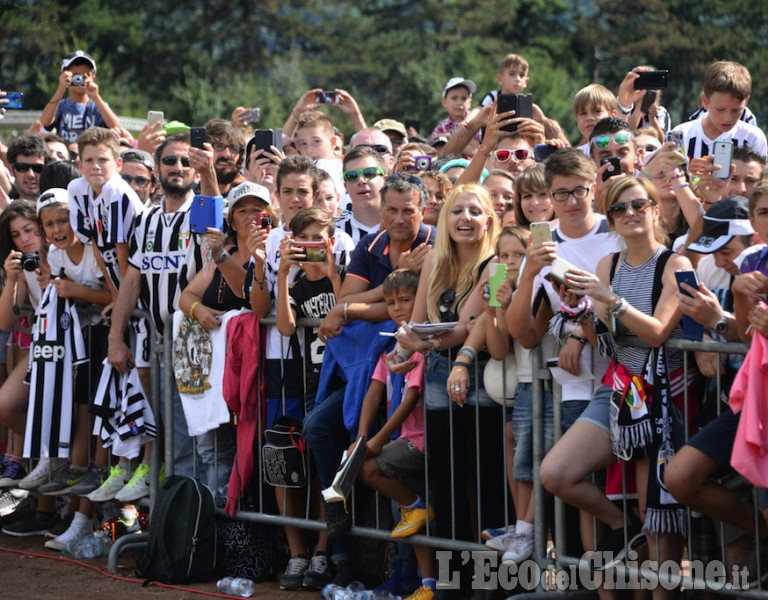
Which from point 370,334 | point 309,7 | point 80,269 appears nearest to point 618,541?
point 370,334

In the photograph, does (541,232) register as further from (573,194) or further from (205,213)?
(205,213)

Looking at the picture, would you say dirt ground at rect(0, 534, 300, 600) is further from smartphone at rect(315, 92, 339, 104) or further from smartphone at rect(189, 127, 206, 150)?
smartphone at rect(315, 92, 339, 104)

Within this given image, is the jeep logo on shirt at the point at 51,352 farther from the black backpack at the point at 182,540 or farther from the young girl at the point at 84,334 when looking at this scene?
the black backpack at the point at 182,540

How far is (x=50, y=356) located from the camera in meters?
8.98

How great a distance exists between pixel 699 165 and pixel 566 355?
128 centimetres

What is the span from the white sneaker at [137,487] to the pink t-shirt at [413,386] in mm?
2157

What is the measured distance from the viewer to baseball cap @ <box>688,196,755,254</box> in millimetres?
5715

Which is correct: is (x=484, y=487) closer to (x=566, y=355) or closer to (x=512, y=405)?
(x=512, y=405)

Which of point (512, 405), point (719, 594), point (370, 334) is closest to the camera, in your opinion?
point (719, 594)

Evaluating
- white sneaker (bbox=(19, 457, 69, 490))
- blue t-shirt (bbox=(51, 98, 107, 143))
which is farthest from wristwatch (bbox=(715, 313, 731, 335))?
blue t-shirt (bbox=(51, 98, 107, 143))

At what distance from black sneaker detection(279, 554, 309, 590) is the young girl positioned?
181 cm

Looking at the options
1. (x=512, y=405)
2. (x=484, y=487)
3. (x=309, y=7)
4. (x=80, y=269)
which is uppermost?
(x=309, y=7)

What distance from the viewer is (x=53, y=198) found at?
364 inches

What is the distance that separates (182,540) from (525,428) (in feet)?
8.15
